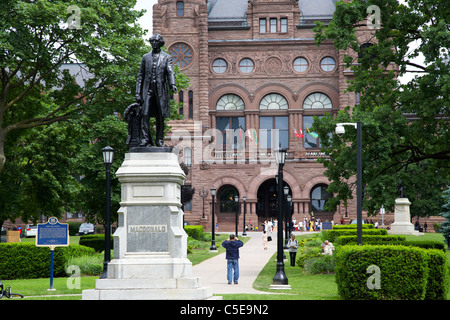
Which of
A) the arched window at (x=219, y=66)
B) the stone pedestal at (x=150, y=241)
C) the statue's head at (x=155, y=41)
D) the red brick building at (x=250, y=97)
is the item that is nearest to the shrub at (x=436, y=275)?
the stone pedestal at (x=150, y=241)

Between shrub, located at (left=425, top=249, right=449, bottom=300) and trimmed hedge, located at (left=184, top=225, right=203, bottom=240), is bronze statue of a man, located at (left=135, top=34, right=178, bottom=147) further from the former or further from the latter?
trimmed hedge, located at (left=184, top=225, right=203, bottom=240)

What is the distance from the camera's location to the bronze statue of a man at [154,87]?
1388cm

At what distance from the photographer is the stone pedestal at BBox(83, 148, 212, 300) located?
1241 centimetres

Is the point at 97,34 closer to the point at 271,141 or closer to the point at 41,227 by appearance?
the point at 41,227

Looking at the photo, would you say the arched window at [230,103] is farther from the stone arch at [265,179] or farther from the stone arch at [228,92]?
the stone arch at [265,179]

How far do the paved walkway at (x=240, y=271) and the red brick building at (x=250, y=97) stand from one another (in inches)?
1116

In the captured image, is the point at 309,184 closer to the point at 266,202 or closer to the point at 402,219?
the point at 266,202

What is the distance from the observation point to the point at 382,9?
2494 cm

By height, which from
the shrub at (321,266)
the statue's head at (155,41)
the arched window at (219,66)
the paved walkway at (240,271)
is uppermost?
the arched window at (219,66)

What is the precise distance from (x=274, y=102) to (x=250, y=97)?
9.05ft

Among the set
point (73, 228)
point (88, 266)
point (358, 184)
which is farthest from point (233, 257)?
point (73, 228)

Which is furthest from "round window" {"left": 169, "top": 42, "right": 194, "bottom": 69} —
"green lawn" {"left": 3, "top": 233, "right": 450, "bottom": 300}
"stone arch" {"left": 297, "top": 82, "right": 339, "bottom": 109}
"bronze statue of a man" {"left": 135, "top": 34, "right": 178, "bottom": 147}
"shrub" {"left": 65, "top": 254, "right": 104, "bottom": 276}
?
"bronze statue of a man" {"left": 135, "top": 34, "right": 178, "bottom": 147}

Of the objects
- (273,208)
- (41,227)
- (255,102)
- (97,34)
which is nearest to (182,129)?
(255,102)

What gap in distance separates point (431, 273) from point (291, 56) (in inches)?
2235
